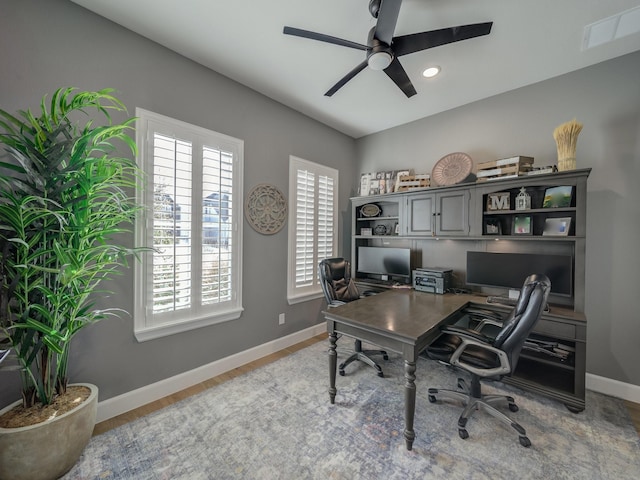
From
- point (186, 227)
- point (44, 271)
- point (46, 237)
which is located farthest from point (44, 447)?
point (186, 227)

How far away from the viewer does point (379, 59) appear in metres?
1.82

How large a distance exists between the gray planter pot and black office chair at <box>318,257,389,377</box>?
6.68 feet

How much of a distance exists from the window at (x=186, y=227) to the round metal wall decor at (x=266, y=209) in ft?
0.53

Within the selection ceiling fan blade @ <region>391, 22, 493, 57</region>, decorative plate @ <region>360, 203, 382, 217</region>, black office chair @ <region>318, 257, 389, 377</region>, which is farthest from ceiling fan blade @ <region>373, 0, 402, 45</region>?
decorative plate @ <region>360, 203, 382, 217</region>

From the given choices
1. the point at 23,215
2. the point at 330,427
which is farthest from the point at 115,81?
the point at 330,427

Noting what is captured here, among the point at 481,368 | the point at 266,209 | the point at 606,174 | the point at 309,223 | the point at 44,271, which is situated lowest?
the point at 481,368

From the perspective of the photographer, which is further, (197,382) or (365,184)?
(365,184)

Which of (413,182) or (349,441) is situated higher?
(413,182)

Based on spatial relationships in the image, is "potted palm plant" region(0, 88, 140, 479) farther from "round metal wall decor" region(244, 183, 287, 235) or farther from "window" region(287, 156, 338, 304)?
"window" region(287, 156, 338, 304)

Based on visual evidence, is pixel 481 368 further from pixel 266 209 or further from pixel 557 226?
pixel 266 209

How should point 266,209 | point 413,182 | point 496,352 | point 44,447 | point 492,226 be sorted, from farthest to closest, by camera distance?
point 413,182, point 266,209, point 492,226, point 496,352, point 44,447

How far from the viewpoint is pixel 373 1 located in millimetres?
1726

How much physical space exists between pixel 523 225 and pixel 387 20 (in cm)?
239

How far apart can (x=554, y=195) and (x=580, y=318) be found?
3.74 ft
